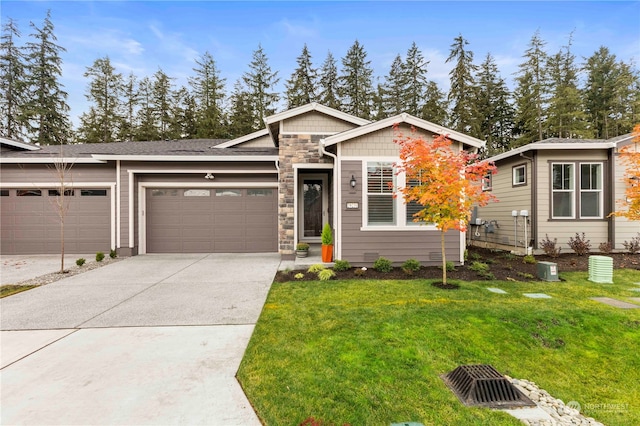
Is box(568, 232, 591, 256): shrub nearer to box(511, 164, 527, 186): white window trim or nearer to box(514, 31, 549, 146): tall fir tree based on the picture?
box(511, 164, 527, 186): white window trim

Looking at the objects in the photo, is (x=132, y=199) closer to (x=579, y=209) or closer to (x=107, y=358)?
(x=107, y=358)

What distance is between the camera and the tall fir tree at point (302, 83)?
2186cm

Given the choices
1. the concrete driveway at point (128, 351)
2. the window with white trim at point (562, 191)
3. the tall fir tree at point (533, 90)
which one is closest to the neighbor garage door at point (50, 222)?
the concrete driveway at point (128, 351)

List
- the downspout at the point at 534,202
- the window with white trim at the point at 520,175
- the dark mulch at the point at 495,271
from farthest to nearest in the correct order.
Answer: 1. the window with white trim at the point at 520,175
2. the downspout at the point at 534,202
3. the dark mulch at the point at 495,271

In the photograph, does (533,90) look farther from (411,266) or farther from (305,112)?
(411,266)

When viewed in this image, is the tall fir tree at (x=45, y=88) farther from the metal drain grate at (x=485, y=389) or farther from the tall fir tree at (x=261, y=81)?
the metal drain grate at (x=485, y=389)

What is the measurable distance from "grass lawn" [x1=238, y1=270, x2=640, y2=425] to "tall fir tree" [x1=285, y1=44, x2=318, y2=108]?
1969 centimetres

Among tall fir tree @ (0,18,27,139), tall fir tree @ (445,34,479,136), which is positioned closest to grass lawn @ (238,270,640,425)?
tall fir tree @ (445,34,479,136)

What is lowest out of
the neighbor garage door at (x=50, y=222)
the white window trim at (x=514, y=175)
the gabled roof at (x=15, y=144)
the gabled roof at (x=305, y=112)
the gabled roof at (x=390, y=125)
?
the neighbor garage door at (x=50, y=222)

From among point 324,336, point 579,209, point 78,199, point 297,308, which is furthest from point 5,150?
point 579,209

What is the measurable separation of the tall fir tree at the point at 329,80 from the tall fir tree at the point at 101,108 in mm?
15524

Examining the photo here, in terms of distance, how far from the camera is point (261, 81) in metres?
22.1

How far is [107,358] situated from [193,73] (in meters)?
24.1

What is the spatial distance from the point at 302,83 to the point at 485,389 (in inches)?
901
